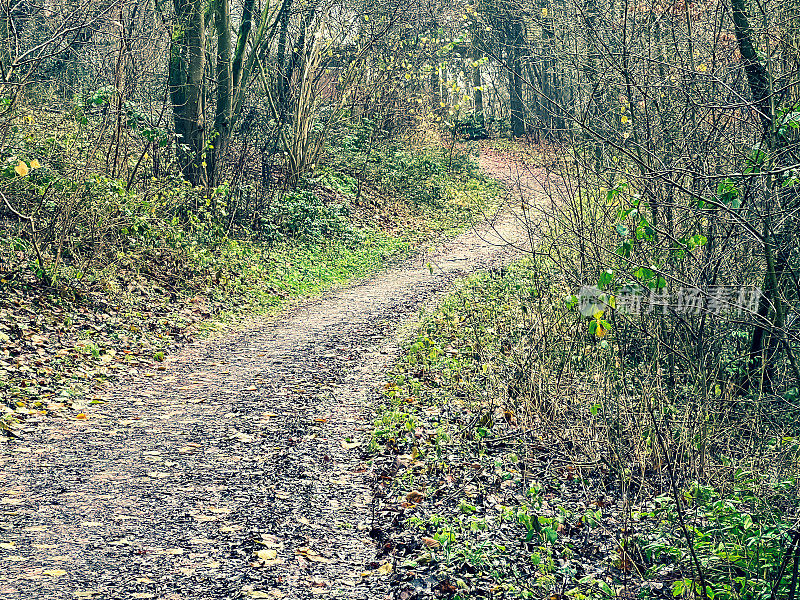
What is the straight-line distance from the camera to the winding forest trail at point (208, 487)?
4.30m

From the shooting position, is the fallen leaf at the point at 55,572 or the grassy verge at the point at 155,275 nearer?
the fallen leaf at the point at 55,572

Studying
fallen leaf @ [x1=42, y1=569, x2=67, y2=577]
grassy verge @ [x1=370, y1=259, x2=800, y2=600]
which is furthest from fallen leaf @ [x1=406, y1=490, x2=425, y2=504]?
fallen leaf @ [x1=42, y1=569, x2=67, y2=577]

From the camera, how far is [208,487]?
5562 mm

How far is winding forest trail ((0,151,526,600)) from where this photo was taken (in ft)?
14.1

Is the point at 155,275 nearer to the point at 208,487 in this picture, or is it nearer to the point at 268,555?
the point at 208,487

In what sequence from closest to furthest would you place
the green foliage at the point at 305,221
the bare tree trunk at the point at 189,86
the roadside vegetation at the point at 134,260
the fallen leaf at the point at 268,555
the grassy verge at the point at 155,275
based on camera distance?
1. the fallen leaf at the point at 268,555
2. the grassy verge at the point at 155,275
3. the roadside vegetation at the point at 134,260
4. the bare tree trunk at the point at 189,86
5. the green foliage at the point at 305,221

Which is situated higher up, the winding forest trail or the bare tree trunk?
the bare tree trunk

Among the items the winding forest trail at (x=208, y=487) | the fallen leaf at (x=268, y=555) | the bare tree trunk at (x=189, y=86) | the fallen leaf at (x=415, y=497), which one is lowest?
the fallen leaf at (x=415, y=497)

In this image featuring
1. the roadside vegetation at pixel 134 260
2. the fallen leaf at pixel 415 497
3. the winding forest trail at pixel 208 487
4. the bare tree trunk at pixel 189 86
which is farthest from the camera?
the bare tree trunk at pixel 189 86

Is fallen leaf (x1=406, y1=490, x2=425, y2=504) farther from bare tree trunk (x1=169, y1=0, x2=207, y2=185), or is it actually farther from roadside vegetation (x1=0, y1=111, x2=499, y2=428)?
bare tree trunk (x1=169, y1=0, x2=207, y2=185)

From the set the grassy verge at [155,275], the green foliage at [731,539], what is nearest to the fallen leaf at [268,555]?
the green foliage at [731,539]

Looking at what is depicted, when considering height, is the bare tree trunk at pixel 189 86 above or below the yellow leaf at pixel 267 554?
above

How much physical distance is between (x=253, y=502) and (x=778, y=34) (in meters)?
6.06

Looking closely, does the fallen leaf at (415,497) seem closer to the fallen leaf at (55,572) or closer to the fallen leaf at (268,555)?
the fallen leaf at (268,555)
